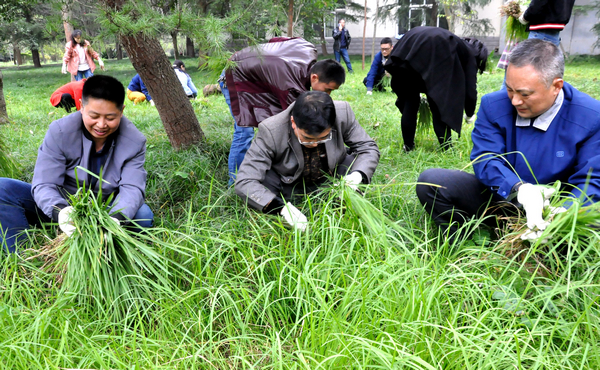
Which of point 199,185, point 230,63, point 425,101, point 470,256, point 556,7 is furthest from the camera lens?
point 425,101

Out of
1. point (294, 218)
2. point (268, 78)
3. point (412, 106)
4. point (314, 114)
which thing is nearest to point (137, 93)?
point (268, 78)

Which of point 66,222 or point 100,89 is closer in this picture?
point 66,222

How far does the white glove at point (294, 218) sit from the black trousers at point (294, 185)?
0.28m

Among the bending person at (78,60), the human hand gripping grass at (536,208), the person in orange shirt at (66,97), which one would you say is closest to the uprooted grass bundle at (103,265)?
the human hand gripping grass at (536,208)

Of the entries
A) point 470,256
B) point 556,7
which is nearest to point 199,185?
point 470,256

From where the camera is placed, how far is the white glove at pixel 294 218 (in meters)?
1.95

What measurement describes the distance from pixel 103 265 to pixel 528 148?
1.87 metres

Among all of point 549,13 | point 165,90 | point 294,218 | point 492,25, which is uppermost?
point 492,25

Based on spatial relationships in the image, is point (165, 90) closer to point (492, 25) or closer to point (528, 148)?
point (528, 148)

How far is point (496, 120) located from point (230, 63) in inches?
57.9

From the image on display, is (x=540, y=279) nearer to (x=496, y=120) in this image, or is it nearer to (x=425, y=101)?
(x=496, y=120)

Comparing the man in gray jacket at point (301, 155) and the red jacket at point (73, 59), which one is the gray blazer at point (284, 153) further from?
the red jacket at point (73, 59)

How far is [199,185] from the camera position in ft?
9.37

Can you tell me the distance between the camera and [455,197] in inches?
81.7
